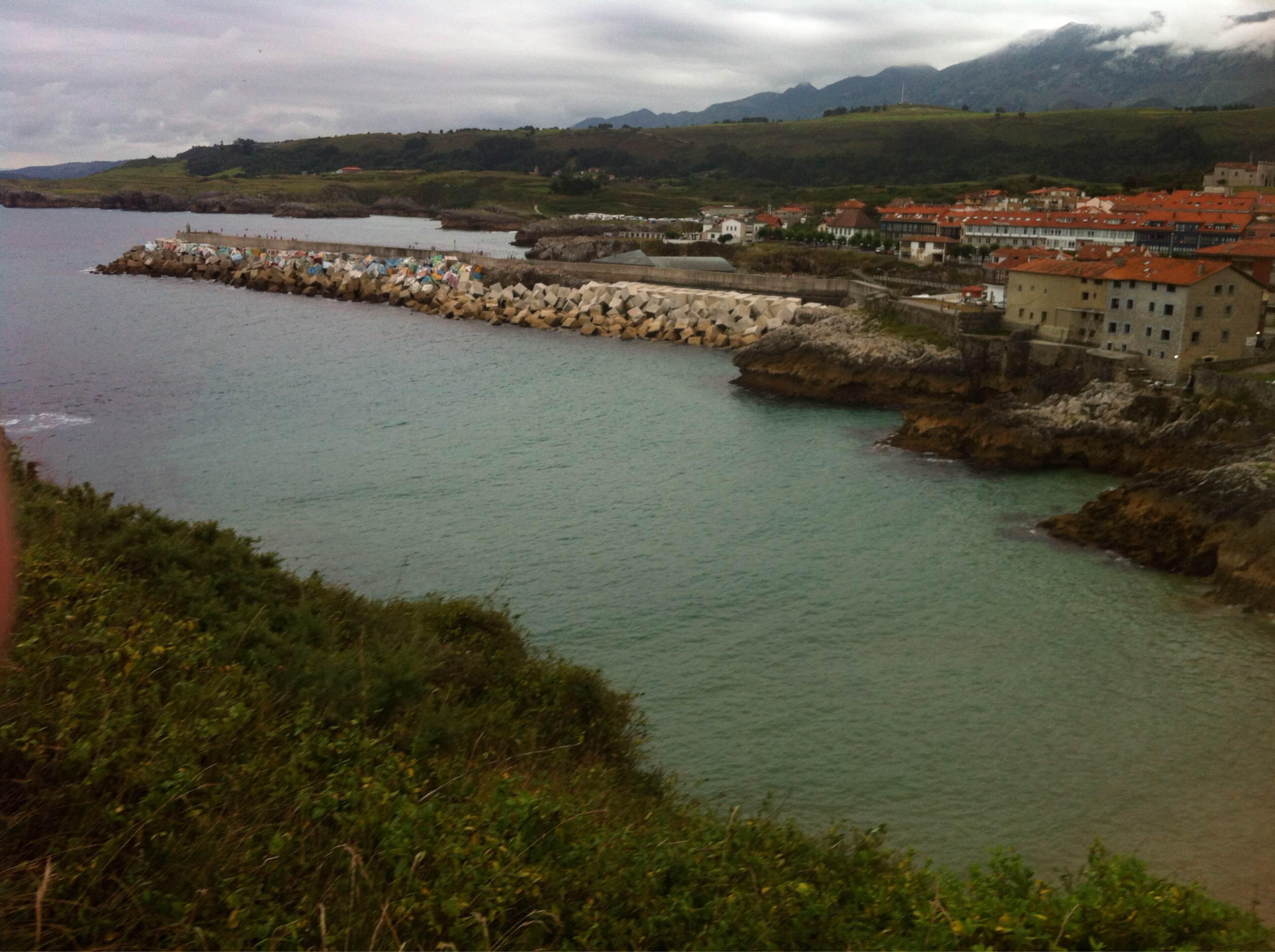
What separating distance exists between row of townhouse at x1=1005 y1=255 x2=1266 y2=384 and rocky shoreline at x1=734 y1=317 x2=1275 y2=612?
62.3 inches

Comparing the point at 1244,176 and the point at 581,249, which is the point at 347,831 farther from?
the point at 1244,176

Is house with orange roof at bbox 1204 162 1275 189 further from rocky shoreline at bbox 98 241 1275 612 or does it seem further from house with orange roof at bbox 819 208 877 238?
rocky shoreline at bbox 98 241 1275 612

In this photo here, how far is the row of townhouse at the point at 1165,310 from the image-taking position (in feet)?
71.1

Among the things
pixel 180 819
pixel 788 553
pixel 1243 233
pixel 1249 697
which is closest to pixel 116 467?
pixel 788 553

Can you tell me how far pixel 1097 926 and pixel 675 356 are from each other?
93.9 feet

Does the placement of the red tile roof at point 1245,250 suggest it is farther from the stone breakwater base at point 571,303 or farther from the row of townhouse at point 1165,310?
the stone breakwater base at point 571,303

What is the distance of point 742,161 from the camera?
395 ft

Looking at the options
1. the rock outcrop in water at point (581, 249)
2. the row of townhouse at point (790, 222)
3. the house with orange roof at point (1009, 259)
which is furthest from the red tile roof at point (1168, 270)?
the rock outcrop in water at point (581, 249)

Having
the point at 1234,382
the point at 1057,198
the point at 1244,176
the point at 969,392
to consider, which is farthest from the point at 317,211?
the point at 1234,382

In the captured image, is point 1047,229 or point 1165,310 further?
point 1047,229

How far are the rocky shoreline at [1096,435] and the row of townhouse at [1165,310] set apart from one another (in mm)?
1583

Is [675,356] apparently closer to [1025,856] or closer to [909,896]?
[1025,856]

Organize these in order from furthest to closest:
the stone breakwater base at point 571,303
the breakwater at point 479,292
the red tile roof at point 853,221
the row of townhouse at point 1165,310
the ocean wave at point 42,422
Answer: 1. the red tile roof at point 853,221
2. the breakwater at point 479,292
3. the stone breakwater base at point 571,303
4. the row of townhouse at point 1165,310
5. the ocean wave at point 42,422

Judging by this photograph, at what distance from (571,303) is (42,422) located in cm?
2147
